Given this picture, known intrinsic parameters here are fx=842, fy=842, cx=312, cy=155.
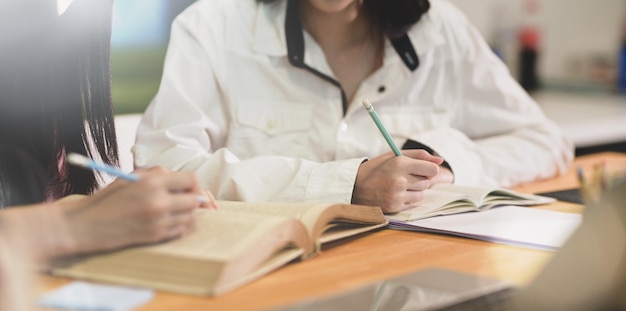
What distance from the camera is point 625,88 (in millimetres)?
2965

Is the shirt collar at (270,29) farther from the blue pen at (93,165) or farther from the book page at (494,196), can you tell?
the blue pen at (93,165)

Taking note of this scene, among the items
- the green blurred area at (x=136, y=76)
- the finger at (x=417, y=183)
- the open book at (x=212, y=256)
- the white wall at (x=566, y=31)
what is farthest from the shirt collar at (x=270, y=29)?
the white wall at (x=566, y=31)

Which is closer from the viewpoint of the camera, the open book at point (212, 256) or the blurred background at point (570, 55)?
the open book at point (212, 256)

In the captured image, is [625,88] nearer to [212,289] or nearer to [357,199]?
[357,199]

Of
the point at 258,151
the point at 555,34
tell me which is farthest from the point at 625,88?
the point at 258,151

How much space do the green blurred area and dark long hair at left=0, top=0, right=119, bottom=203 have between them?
0.18m

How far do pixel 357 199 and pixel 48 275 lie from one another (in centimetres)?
51

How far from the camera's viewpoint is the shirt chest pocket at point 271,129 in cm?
146

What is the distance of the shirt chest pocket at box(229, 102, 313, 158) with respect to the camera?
1.46m

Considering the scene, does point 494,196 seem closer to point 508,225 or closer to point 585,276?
point 508,225

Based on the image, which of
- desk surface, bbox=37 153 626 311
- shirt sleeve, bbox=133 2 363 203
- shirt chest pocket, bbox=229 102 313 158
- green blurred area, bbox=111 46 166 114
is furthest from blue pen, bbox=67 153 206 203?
shirt chest pocket, bbox=229 102 313 158

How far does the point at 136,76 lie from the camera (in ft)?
4.69

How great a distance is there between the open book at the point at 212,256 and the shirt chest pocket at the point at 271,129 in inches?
21.5

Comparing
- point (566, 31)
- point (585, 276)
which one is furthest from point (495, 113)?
point (566, 31)
